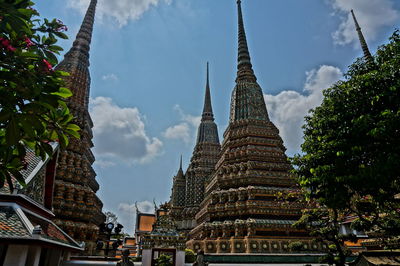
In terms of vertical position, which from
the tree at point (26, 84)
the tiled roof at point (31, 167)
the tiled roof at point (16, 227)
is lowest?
the tiled roof at point (16, 227)

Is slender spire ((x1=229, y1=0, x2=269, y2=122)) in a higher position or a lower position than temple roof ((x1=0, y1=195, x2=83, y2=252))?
higher

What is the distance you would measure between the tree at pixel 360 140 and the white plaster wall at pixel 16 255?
11.2 m

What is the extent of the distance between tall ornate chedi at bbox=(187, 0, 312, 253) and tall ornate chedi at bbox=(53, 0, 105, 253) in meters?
11.9

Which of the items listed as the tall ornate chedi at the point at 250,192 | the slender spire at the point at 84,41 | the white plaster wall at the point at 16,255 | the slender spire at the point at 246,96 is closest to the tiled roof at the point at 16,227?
the white plaster wall at the point at 16,255

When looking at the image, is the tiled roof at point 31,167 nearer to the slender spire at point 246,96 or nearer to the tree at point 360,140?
the tree at point 360,140

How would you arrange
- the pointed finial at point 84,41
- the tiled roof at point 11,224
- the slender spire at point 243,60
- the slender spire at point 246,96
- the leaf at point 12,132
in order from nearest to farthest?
the leaf at point 12,132 → the tiled roof at point 11,224 → the slender spire at point 246,96 → the pointed finial at point 84,41 → the slender spire at point 243,60

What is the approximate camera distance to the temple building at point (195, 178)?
164ft

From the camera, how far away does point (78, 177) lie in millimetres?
29219

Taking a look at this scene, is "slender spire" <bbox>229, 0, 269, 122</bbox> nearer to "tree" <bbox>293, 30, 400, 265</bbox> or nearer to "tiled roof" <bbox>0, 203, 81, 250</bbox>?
"tree" <bbox>293, 30, 400, 265</bbox>

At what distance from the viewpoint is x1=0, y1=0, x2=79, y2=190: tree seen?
3.80 m

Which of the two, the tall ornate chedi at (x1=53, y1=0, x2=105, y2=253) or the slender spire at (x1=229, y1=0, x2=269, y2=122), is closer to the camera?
the tall ornate chedi at (x1=53, y1=0, x2=105, y2=253)

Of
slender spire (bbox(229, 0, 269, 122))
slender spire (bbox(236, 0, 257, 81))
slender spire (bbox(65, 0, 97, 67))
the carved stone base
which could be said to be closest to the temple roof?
the carved stone base

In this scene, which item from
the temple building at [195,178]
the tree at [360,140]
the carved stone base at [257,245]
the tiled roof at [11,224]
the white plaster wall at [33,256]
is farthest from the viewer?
the temple building at [195,178]

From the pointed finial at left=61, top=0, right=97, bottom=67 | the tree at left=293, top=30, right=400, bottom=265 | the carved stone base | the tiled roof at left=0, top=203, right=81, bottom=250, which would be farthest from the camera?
the pointed finial at left=61, top=0, right=97, bottom=67
